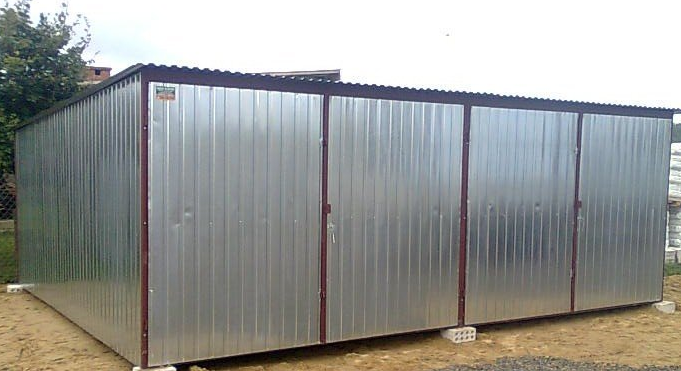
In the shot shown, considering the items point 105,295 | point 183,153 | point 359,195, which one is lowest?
point 105,295

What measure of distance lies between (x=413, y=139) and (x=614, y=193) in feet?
10.2

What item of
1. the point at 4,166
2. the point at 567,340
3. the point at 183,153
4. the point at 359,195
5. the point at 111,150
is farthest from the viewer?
the point at 4,166

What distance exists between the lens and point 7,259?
10742 mm

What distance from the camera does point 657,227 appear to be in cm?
822

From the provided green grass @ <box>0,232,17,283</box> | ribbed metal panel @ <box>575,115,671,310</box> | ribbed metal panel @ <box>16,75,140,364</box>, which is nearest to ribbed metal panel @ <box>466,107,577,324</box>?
ribbed metal panel @ <box>575,115,671,310</box>

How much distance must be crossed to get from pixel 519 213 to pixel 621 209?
1.71 m

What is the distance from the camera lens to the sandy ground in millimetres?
5664

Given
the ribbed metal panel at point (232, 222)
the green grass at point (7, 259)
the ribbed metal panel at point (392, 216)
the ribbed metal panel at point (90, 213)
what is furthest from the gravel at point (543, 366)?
the green grass at point (7, 259)

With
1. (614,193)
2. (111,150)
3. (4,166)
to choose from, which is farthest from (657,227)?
(4,166)

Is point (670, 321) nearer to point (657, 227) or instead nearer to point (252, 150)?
point (657, 227)

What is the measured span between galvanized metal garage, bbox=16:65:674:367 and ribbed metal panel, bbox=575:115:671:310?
0.02m

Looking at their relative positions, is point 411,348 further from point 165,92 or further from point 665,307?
point 665,307

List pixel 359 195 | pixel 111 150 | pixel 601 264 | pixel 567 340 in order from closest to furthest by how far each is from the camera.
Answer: pixel 111 150 < pixel 359 195 < pixel 567 340 < pixel 601 264

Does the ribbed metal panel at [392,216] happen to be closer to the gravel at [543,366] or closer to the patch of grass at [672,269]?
the gravel at [543,366]
